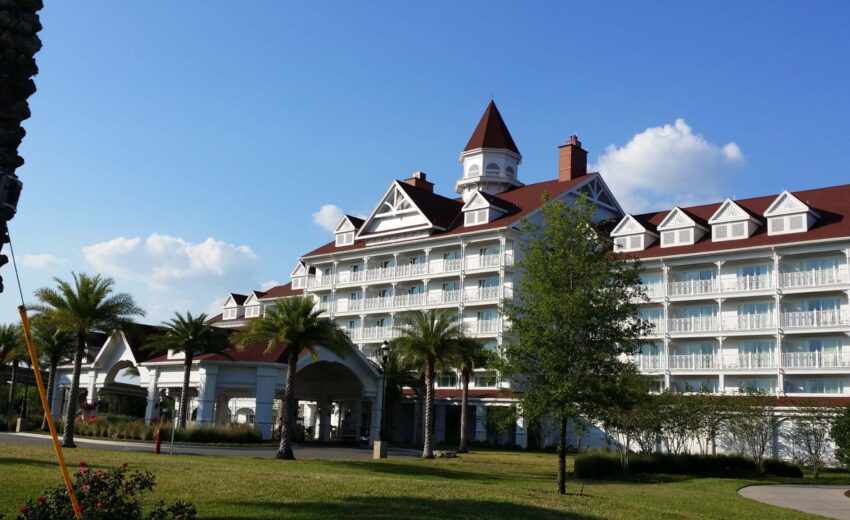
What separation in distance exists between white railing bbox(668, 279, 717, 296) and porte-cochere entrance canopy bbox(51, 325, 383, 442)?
21762 mm

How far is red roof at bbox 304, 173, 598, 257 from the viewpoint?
63.6 meters

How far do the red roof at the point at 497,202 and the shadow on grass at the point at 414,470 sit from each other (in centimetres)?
3290

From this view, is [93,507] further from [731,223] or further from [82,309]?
[731,223]

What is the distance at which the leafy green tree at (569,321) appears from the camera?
2509cm

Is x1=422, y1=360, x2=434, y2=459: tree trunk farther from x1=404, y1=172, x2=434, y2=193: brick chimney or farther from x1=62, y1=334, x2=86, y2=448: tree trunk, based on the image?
x1=404, y1=172, x2=434, y2=193: brick chimney

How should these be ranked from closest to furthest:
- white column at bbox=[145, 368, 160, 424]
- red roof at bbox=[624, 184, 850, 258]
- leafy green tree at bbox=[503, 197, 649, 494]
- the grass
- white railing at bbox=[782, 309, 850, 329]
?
the grass, leafy green tree at bbox=[503, 197, 649, 494], white column at bbox=[145, 368, 160, 424], white railing at bbox=[782, 309, 850, 329], red roof at bbox=[624, 184, 850, 258]

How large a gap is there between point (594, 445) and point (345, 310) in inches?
1003

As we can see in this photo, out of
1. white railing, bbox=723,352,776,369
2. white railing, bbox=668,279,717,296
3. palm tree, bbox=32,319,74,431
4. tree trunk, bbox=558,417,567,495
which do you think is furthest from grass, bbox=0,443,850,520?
white railing, bbox=668,279,717,296

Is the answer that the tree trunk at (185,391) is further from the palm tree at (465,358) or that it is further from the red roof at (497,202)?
the red roof at (497,202)

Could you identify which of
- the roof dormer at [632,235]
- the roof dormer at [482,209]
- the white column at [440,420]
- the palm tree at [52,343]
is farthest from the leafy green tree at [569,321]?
the roof dormer at [482,209]

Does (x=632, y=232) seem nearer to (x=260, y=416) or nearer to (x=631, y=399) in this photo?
(x=260, y=416)

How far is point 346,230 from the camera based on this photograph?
7438cm

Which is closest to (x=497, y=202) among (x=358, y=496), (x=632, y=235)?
(x=632, y=235)

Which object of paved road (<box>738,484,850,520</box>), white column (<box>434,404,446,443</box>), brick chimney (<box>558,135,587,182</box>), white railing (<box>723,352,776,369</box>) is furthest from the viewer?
brick chimney (<box>558,135,587,182</box>)
